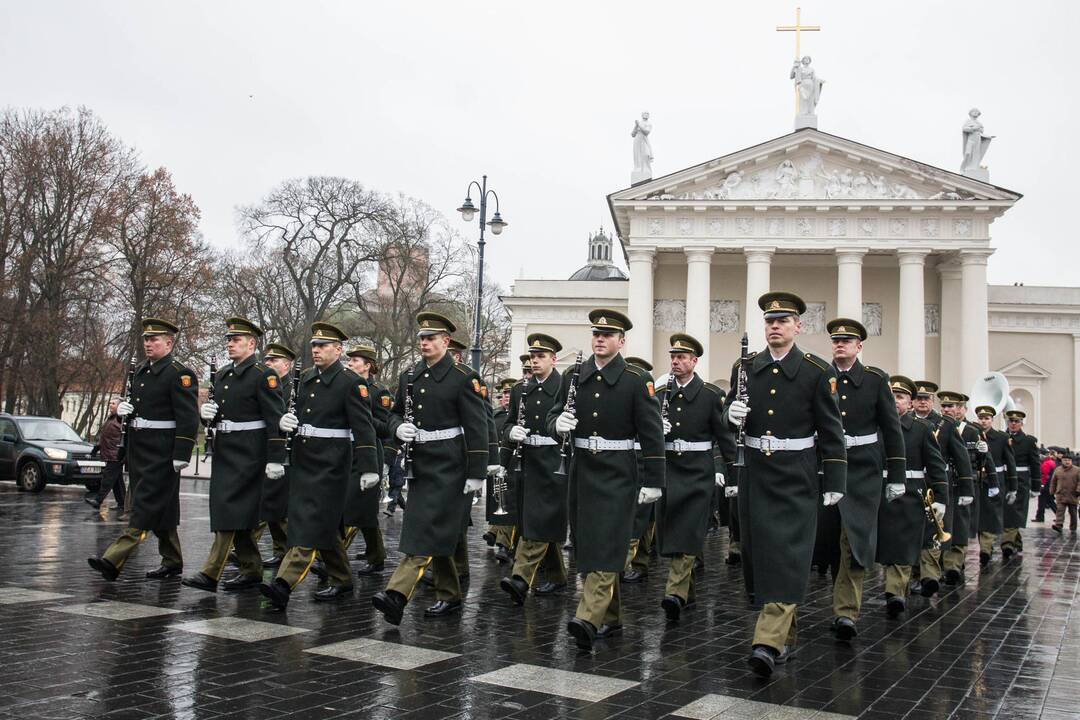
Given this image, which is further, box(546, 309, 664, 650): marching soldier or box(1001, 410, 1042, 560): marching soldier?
box(1001, 410, 1042, 560): marching soldier

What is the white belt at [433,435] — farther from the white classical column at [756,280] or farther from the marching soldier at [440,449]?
the white classical column at [756,280]

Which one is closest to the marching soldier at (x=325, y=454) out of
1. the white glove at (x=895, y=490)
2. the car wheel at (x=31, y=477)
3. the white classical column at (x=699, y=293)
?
the white glove at (x=895, y=490)

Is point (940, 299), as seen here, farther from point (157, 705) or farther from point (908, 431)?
point (157, 705)

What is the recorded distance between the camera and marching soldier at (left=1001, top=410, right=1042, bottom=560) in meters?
15.6

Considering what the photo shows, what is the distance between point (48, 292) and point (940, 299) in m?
36.5

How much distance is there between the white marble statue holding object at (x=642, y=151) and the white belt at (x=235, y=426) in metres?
38.7

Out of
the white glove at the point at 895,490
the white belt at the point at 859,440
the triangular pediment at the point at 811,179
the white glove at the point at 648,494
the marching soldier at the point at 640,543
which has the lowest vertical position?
the marching soldier at the point at 640,543

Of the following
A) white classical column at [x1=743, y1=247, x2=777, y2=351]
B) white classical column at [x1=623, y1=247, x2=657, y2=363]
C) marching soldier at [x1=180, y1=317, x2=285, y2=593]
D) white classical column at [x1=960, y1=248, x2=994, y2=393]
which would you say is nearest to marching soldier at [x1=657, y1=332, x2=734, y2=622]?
marching soldier at [x1=180, y1=317, x2=285, y2=593]

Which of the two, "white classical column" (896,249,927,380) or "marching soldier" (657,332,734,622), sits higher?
"white classical column" (896,249,927,380)

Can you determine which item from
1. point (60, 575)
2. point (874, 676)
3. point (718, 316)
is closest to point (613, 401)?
point (874, 676)

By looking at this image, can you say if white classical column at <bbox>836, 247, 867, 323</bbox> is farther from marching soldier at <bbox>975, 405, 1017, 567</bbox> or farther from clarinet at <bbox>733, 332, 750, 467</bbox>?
clarinet at <bbox>733, 332, 750, 467</bbox>

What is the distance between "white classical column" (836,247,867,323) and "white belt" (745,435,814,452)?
3758 centimetres

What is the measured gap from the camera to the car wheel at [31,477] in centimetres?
2222

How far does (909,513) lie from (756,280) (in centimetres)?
3482
